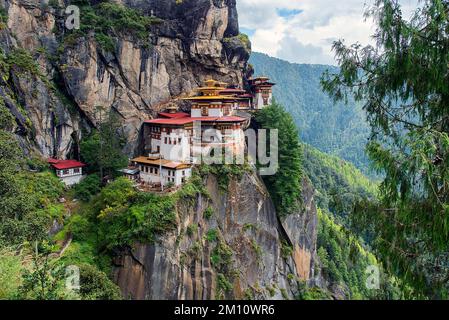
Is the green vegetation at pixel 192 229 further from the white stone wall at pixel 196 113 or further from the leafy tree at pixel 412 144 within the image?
the leafy tree at pixel 412 144

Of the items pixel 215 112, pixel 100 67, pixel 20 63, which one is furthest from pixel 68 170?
pixel 215 112

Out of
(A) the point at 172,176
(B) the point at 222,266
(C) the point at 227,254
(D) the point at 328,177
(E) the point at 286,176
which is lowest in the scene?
(D) the point at 328,177

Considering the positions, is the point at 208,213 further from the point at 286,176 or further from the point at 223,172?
the point at 286,176

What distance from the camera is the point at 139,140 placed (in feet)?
104

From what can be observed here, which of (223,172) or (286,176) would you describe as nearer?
(223,172)

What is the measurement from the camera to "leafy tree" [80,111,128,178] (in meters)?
28.6

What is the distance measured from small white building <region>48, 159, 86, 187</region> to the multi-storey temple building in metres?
3.65

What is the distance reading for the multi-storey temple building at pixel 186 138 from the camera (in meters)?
26.1

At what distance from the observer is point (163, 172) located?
25875mm

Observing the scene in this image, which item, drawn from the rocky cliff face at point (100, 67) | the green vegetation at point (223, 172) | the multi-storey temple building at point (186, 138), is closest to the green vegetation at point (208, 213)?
the green vegetation at point (223, 172)

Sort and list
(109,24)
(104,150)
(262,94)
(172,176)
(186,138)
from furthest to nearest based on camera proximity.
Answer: (262,94) → (109,24) → (104,150) → (186,138) → (172,176)

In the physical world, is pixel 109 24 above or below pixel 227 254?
above

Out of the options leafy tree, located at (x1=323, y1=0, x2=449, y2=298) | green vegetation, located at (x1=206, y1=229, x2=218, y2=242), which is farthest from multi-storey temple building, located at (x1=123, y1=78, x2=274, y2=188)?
leafy tree, located at (x1=323, y1=0, x2=449, y2=298)

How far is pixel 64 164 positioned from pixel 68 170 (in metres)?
0.54
